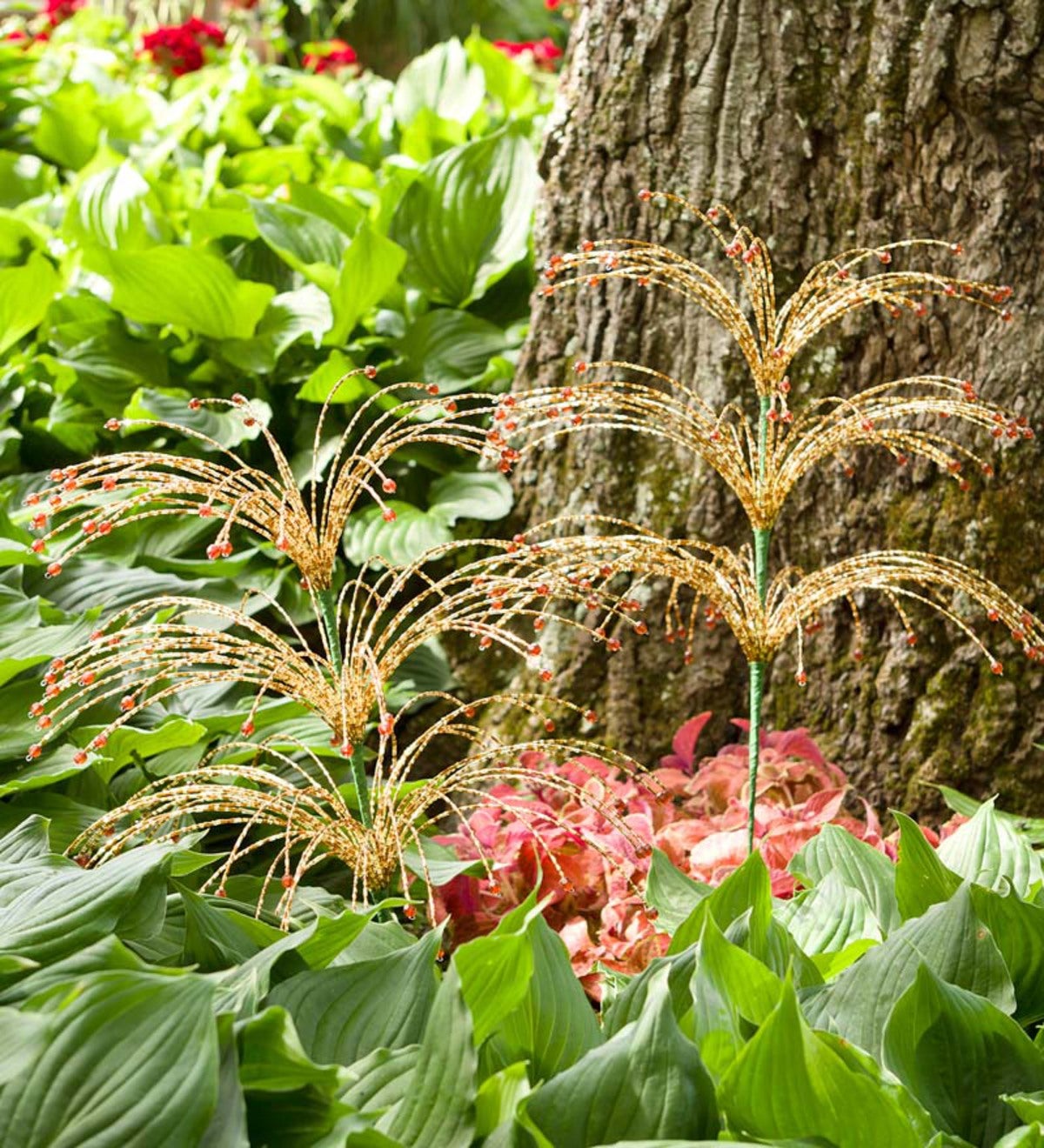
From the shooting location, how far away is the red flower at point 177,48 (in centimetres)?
659

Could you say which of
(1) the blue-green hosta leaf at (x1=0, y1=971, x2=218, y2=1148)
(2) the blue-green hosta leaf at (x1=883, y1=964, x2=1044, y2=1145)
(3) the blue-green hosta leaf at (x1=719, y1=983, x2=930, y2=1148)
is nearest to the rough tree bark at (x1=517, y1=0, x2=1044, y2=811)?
(2) the blue-green hosta leaf at (x1=883, y1=964, x2=1044, y2=1145)

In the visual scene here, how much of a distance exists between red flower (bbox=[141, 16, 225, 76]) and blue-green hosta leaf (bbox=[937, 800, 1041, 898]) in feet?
19.1

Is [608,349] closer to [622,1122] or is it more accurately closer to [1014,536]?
[1014,536]

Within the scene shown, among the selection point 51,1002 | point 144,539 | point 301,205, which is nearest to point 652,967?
point 51,1002

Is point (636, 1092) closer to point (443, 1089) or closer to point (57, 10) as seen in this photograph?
point (443, 1089)

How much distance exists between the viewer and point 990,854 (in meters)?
2.20

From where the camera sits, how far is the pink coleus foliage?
7.76 feet

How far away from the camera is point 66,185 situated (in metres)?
5.50

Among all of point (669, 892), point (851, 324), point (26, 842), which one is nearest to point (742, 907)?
point (669, 892)

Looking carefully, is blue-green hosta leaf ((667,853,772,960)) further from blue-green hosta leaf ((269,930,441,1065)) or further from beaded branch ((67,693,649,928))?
blue-green hosta leaf ((269,930,441,1065))

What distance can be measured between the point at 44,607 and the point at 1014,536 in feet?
6.64

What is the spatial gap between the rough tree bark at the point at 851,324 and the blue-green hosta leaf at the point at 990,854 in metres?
0.64

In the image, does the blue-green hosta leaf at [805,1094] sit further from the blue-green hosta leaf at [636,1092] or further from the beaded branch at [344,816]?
the beaded branch at [344,816]

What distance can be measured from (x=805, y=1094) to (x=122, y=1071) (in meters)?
0.69
